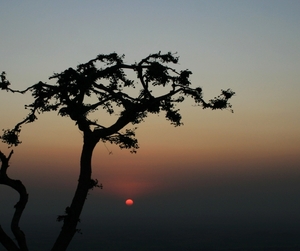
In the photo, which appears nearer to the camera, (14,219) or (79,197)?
(14,219)

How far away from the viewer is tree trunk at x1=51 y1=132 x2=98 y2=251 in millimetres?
13789

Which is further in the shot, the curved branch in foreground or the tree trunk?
the tree trunk

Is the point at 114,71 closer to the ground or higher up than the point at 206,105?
higher up

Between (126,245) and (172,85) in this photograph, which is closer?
(172,85)

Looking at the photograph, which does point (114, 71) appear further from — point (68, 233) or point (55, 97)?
point (68, 233)

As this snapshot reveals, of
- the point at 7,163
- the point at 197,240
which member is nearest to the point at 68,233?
the point at 7,163

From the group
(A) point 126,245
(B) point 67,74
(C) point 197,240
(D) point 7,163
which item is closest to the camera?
(D) point 7,163

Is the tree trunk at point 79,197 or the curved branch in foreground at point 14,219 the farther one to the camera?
the tree trunk at point 79,197

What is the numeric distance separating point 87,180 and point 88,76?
10.7ft

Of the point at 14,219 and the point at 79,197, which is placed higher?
the point at 79,197

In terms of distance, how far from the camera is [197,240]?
197500 mm

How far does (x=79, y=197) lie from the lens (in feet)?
46.6

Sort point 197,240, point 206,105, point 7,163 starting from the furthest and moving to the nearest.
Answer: point 197,240 < point 206,105 < point 7,163

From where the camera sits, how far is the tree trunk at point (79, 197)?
13789 millimetres
